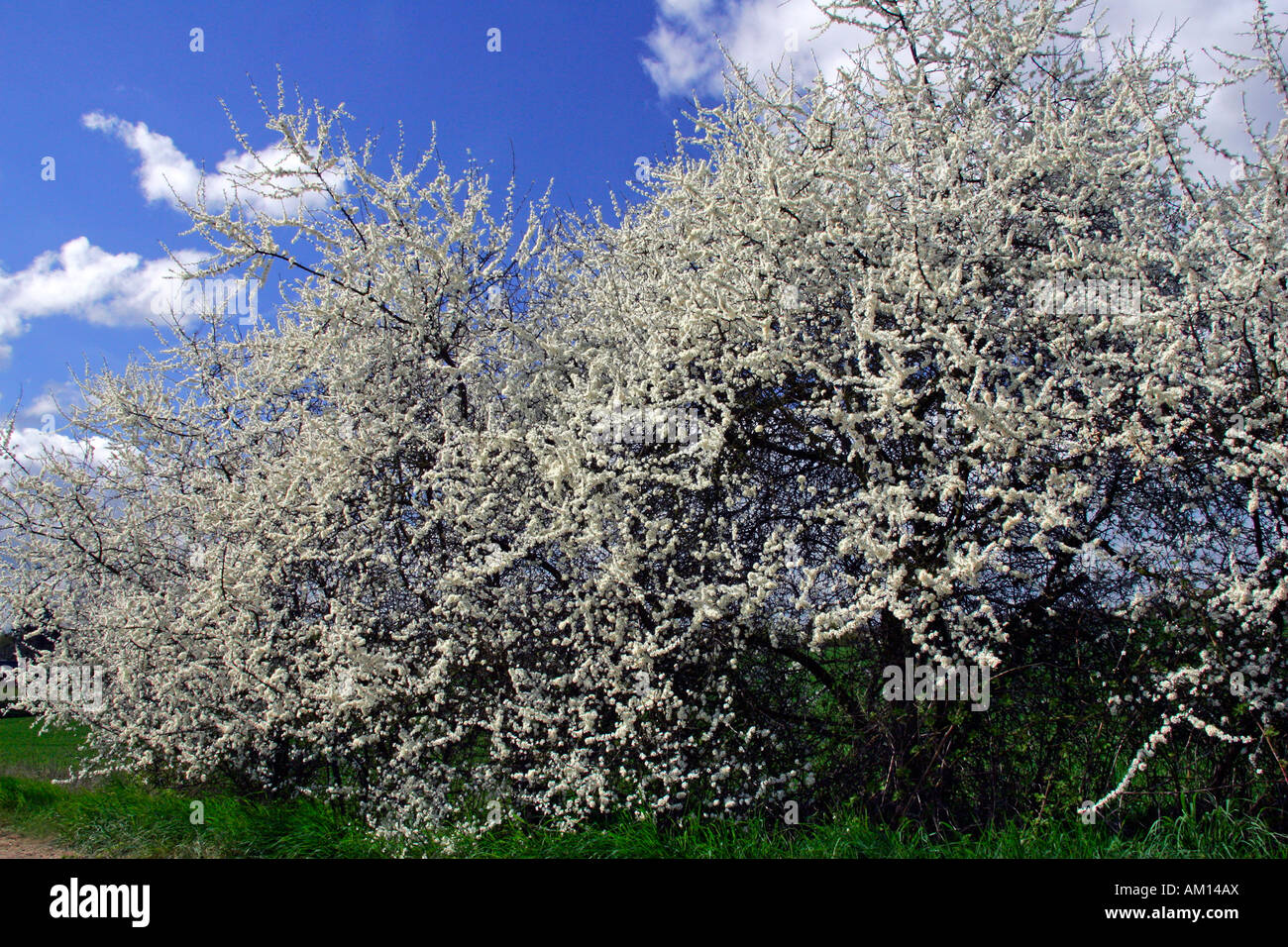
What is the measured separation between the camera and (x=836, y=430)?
190 inches

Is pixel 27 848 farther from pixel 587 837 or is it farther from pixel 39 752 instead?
pixel 39 752

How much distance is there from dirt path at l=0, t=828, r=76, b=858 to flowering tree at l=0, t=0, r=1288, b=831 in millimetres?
1696

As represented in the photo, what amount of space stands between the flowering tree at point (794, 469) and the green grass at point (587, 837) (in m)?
0.23

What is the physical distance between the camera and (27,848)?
7.57 meters

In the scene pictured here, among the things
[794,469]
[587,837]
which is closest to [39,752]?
Answer: [587,837]

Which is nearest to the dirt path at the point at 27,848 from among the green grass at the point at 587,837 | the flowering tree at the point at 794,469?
the green grass at the point at 587,837

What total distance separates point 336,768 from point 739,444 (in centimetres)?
418

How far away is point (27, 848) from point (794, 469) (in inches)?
306

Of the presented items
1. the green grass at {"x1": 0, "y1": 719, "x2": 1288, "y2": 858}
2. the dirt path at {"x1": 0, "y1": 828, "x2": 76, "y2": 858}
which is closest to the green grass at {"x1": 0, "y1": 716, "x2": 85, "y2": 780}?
the dirt path at {"x1": 0, "y1": 828, "x2": 76, "y2": 858}

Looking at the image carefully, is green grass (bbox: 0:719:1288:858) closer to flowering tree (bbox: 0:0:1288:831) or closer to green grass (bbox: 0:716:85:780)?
flowering tree (bbox: 0:0:1288:831)

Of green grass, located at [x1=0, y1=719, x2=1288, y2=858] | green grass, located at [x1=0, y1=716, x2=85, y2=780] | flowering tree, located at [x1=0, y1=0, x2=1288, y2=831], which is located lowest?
green grass, located at [x1=0, y1=716, x2=85, y2=780]

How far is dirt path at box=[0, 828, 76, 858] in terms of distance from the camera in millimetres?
7159

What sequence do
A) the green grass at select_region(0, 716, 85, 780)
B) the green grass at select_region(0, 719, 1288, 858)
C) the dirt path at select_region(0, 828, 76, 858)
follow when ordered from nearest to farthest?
→ the green grass at select_region(0, 719, 1288, 858) < the dirt path at select_region(0, 828, 76, 858) < the green grass at select_region(0, 716, 85, 780)

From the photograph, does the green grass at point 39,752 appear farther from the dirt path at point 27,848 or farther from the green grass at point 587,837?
the green grass at point 587,837
